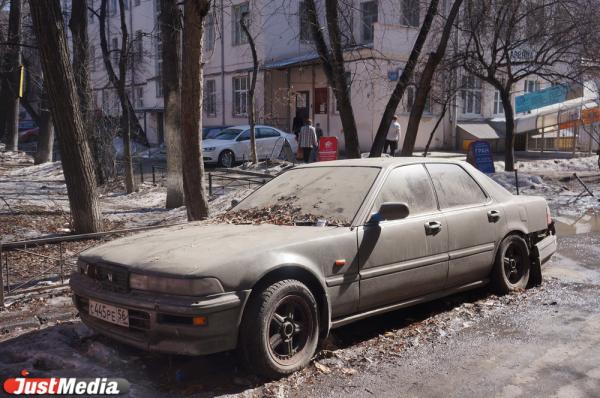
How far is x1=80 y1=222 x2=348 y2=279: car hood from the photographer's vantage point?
3.76 meters

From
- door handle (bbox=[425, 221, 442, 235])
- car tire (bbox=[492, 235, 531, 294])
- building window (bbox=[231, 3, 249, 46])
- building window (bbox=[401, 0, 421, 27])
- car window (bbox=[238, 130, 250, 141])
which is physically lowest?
car tire (bbox=[492, 235, 531, 294])

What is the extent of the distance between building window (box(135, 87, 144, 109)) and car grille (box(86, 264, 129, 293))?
34223 mm

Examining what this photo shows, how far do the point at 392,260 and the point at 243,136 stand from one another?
17.0 meters

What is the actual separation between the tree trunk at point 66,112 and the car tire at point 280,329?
5.04 m

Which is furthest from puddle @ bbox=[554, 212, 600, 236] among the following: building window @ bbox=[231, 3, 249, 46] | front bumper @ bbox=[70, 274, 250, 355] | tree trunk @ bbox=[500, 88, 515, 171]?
building window @ bbox=[231, 3, 249, 46]

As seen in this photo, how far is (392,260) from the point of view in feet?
15.3

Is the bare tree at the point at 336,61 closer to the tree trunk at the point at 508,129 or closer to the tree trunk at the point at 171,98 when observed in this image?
the tree trunk at the point at 171,98

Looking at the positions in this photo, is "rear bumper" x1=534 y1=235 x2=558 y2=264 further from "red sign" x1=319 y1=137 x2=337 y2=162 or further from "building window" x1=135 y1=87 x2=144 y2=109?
"building window" x1=135 y1=87 x2=144 y2=109

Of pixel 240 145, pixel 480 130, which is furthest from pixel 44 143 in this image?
pixel 480 130

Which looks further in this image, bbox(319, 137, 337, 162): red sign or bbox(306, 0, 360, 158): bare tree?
bbox(319, 137, 337, 162): red sign

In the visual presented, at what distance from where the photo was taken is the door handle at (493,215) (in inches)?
221

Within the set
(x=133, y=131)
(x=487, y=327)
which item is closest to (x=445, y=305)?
(x=487, y=327)

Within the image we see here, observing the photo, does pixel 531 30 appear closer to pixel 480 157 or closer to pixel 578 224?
pixel 480 157

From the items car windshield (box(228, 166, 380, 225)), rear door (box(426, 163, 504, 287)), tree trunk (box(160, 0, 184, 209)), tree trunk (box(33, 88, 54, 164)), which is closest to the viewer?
car windshield (box(228, 166, 380, 225))
